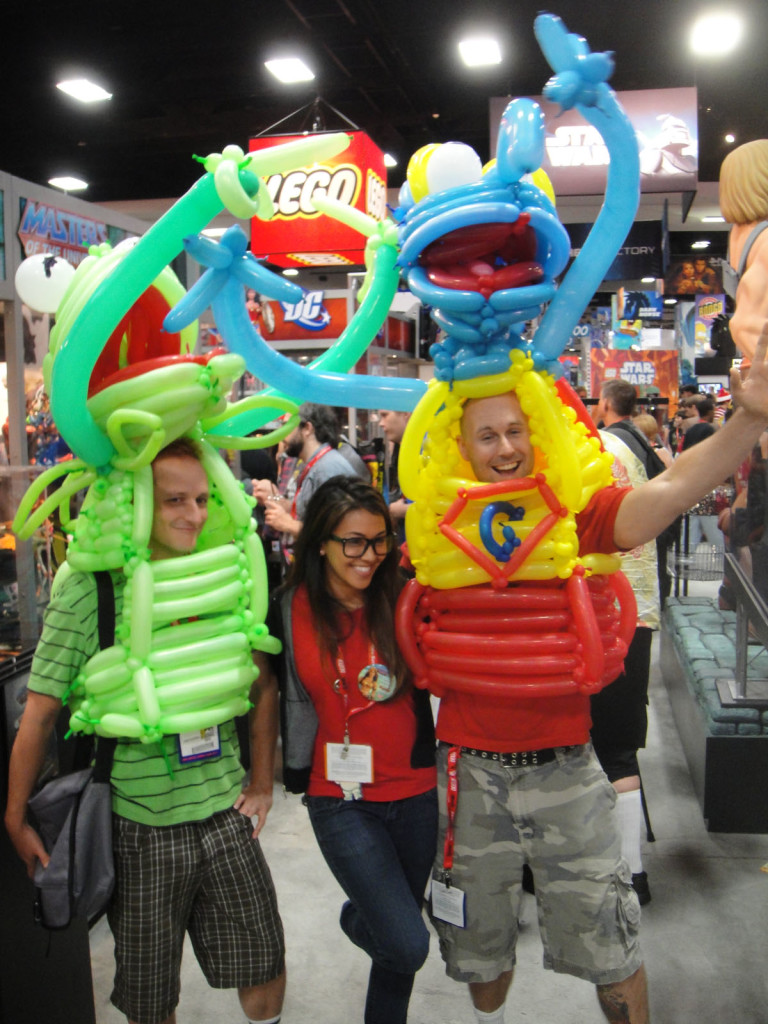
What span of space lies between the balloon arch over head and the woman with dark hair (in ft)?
0.40

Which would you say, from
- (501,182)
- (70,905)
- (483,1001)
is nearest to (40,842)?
(70,905)

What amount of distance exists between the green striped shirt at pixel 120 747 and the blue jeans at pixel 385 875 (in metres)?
0.30

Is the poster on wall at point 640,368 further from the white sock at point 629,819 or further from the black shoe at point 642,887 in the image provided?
the white sock at point 629,819

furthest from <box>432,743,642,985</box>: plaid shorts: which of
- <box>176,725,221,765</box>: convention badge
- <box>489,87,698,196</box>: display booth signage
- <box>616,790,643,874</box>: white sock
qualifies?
<box>489,87,698,196</box>: display booth signage

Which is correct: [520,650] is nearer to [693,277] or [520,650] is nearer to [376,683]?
[376,683]

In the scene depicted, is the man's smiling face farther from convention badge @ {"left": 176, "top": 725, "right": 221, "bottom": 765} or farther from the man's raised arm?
convention badge @ {"left": 176, "top": 725, "right": 221, "bottom": 765}

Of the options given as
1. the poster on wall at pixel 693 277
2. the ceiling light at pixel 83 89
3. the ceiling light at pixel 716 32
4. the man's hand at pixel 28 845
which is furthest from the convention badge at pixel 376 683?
the poster on wall at pixel 693 277

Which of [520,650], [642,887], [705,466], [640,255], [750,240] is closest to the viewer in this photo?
[705,466]

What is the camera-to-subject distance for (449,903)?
72.5 inches

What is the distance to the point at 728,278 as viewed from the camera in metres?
2.90

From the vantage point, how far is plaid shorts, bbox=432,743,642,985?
5.83ft

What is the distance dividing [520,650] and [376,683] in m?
0.37

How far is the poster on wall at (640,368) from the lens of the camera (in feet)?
39.9

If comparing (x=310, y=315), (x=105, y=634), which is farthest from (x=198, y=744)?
(x=310, y=315)
